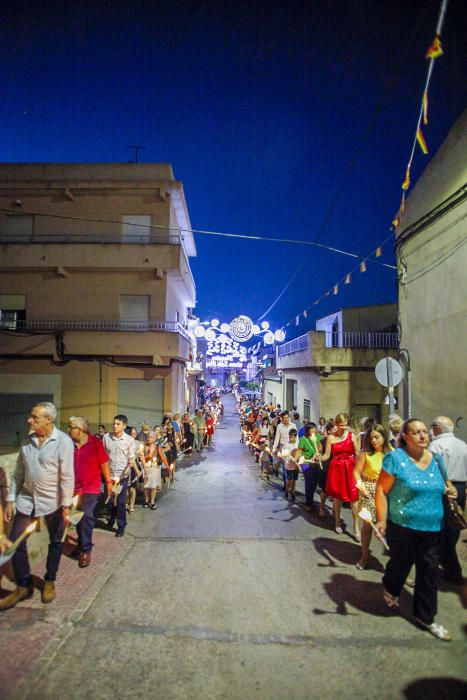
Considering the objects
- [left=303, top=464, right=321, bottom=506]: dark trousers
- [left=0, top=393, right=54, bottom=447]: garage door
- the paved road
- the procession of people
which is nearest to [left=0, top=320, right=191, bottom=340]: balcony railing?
[left=0, top=393, right=54, bottom=447]: garage door

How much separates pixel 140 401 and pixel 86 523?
12.0m

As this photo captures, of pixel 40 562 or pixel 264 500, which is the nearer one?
pixel 40 562

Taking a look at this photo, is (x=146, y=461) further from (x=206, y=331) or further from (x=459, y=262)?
(x=206, y=331)

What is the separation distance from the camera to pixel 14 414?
1622 centimetres

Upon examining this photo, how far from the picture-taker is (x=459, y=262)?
25.8ft

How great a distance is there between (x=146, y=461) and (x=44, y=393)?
1120 cm

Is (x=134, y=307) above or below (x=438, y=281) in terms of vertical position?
above

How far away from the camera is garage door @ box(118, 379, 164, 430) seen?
16141mm

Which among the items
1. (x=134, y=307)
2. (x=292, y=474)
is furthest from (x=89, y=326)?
(x=292, y=474)

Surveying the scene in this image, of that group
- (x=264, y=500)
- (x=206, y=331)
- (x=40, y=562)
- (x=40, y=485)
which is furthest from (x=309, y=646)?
(x=206, y=331)

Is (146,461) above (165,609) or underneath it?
above

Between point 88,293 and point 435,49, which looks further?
point 88,293

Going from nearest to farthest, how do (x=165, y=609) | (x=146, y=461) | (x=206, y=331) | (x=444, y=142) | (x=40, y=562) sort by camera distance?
(x=165, y=609) → (x=40, y=562) → (x=146, y=461) → (x=444, y=142) → (x=206, y=331)

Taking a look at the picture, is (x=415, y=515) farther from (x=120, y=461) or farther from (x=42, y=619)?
(x=120, y=461)
